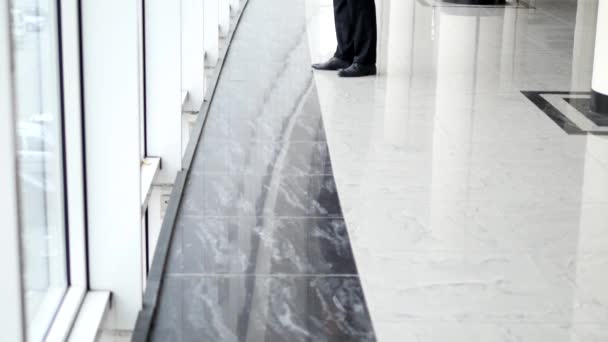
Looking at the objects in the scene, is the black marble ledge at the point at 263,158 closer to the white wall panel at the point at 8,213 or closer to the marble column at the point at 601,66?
the marble column at the point at 601,66

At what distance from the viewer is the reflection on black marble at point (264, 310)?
3.61 metres

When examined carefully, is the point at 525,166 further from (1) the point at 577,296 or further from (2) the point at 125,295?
(2) the point at 125,295

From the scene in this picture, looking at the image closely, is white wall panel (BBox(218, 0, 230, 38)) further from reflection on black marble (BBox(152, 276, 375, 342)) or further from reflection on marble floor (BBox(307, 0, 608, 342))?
reflection on black marble (BBox(152, 276, 375, 342))

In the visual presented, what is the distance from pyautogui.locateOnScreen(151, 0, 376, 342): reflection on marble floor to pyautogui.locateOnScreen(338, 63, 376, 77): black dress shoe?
22.5 inches

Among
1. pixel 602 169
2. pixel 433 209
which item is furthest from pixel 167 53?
pixel 602 169

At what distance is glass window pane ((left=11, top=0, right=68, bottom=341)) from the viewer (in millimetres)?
2789

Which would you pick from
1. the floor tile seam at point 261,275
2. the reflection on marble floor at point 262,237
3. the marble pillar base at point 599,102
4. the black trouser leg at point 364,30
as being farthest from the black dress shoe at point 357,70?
the floor tile seam at point 261,275

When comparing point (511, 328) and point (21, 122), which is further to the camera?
point (511, 328)

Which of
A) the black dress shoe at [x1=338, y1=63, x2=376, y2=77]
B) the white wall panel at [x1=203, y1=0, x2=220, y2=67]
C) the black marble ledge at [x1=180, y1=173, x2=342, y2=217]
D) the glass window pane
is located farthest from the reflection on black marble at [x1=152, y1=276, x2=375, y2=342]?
the white wall panel at [x1=203, y1=0, x2=220, y2=67]

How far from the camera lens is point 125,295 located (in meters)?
3.62

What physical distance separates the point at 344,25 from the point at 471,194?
2895mm

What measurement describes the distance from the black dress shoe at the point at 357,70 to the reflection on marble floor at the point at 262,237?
571 mm

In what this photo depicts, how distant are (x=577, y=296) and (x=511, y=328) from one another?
41cm

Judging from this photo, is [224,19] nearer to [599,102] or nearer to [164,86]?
[599,102]
